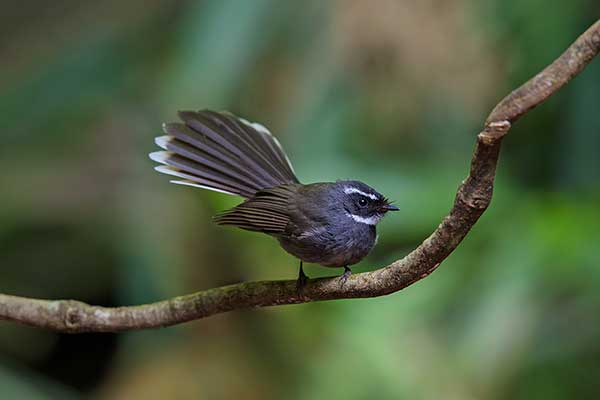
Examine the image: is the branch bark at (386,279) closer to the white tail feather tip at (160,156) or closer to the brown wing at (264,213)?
the brown wing at (264,213)

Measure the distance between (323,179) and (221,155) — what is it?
1.29 m

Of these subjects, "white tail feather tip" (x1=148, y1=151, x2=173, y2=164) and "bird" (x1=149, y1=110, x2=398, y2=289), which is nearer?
"bird" (x1=149, y1=110, x2=398, y2=289)

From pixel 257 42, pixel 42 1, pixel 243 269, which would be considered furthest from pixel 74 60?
pixel 42 1

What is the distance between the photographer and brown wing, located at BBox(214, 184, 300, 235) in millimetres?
2746

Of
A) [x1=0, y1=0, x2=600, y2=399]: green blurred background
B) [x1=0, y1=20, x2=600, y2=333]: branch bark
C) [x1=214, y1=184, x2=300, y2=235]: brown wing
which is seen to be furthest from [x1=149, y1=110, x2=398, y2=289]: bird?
[x1=0, y1=0, x2=600, y2=399]: green blurred background

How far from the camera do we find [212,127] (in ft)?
10.2

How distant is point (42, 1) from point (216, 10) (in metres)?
3.46

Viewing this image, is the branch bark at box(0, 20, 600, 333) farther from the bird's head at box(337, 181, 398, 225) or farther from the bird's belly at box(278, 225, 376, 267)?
the bird's head at box(337, 181, 398, 225)

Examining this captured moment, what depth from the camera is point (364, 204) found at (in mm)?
3004

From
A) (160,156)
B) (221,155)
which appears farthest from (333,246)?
(160,156)

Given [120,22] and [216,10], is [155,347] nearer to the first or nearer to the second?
[216,10]

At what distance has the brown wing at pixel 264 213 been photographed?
2746mm

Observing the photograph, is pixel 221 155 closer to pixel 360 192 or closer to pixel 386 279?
pixel 360 192

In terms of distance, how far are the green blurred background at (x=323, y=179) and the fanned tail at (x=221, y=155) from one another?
0.94 meters
